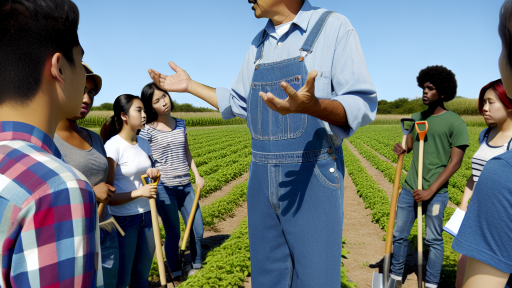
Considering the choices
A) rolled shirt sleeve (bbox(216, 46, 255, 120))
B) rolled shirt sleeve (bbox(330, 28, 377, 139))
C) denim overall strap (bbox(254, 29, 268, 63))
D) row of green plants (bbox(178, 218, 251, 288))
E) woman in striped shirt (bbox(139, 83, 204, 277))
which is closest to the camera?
rolled shirt sleeve (bbox(330, 28, 377, 139))

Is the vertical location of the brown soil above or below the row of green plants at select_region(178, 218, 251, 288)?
below

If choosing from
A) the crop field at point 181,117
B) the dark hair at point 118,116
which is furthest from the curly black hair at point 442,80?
the crop field at point 181,117

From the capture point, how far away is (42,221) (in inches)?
29.4

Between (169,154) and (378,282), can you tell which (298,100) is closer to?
(378,282)

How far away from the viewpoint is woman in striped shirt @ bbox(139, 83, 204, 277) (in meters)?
4.14

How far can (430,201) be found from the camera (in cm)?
366

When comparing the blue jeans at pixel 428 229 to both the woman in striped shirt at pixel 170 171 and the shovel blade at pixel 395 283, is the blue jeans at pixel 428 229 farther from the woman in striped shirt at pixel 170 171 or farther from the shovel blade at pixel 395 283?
the woman in striped shirt at pixel 170 171

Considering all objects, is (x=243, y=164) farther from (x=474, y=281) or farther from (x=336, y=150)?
(x=474, y=281)

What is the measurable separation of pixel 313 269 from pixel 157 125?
325cm

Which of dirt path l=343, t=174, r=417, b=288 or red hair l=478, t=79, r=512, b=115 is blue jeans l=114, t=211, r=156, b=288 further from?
red hair l=478, t=79, r=512, b=115

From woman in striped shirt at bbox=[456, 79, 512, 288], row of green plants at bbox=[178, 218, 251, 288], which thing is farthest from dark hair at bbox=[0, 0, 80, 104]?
row of green plants at bbox=[178, 218, 251, 288]

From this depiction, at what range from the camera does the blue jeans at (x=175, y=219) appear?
412 centimetres

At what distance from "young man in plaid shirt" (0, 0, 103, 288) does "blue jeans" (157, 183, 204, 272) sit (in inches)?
127

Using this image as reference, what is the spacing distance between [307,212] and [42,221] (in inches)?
46.0
